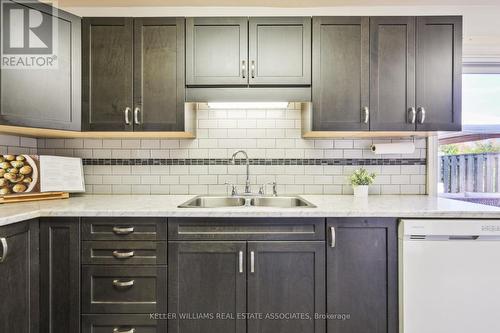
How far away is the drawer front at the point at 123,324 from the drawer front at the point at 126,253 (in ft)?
0.97

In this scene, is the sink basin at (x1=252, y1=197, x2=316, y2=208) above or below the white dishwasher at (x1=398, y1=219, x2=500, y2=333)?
above

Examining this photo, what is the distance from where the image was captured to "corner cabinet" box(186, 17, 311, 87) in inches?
75.3

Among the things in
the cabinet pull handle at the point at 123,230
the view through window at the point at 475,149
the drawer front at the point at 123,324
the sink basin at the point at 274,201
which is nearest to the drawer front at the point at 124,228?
the cabinet pull handle at the point at 123,230

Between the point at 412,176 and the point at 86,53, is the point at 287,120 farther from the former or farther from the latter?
the point at 86,53

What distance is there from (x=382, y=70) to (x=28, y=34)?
221 centimetres

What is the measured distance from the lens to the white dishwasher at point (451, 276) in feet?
5.14

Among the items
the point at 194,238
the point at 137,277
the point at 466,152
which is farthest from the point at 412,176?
the point at 137,277

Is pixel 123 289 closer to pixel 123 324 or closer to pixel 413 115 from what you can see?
pixel 123 324

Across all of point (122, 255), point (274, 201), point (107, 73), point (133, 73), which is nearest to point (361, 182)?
point (274, 201)

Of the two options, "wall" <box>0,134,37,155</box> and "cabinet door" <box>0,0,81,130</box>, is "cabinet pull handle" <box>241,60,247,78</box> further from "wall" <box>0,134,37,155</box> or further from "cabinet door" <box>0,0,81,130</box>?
"wall" <box>0,134,37,155</box>

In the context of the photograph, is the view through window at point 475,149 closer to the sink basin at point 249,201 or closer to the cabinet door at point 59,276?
the sink basin at point 249,201

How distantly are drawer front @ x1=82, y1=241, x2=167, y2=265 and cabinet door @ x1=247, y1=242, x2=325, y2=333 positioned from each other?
1.64ft

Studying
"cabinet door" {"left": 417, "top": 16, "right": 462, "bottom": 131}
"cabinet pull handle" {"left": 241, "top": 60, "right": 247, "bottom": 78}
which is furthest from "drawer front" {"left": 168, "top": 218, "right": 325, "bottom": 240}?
"cabinet door" {"left": 417, "top": 16, "right": 462, "bottom": 131}

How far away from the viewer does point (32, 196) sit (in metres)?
1.91
